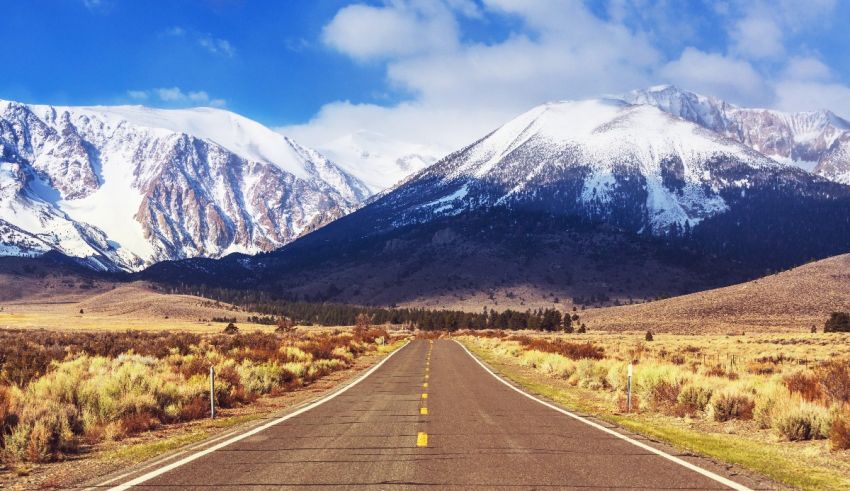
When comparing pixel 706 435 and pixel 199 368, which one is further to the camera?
pixel 199 368

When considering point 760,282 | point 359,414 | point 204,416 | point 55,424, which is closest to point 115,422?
point 55,424

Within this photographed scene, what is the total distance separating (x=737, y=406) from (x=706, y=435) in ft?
7.87

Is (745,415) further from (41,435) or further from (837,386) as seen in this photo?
(41,435)

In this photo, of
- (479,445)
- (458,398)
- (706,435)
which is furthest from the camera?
(458,398)

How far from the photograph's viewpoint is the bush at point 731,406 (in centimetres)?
1524

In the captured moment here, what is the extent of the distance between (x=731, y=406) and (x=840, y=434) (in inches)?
170

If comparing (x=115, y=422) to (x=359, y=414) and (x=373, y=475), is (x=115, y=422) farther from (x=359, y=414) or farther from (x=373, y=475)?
(x=373, y=475)

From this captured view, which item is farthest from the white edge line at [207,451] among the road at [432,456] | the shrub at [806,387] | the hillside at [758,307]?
the hillside at [758,307]

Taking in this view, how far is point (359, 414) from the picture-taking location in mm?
15289

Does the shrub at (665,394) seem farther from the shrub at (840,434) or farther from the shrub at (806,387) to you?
the shrub at (840,434)

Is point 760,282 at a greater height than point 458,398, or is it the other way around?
point 760,282

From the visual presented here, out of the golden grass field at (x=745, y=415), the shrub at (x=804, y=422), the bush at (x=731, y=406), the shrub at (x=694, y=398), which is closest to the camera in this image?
the golden grass field at (x=745, y=415)

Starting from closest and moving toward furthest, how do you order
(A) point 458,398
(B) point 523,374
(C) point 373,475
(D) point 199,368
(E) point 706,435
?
(C) point 373,475
(E) point 706,435
(A) point 458,398
(D) point 199,368
(B) point 523,374

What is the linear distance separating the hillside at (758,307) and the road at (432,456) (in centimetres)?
9279
